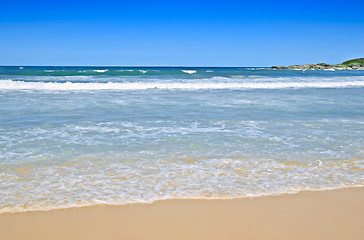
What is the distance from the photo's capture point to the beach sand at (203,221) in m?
2.81

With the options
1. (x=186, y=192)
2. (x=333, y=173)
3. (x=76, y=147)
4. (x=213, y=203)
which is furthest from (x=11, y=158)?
(x=333, y=173)

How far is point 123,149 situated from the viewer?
5496 millimetres

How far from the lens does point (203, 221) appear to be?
3062 mm

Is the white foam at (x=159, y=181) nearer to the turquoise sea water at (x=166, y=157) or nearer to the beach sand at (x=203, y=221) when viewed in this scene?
the turquoise sea water at (x=166, y=157)

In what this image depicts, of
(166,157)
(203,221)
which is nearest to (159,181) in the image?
(166,157)

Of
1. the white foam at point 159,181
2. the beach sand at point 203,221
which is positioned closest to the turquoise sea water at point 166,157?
the white foam at point 159,181

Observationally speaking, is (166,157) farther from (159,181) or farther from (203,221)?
(203,221)

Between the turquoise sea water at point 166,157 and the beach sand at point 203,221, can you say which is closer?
the beach sand at point 203,221

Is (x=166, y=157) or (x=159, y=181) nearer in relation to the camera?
(x=159, y=181)

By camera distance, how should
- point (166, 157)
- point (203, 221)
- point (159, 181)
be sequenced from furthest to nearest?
point (166, 157) < point (159, 181) < point (203, 221)

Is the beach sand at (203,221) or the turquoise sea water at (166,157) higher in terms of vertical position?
the turquoise sea water at (166,157)

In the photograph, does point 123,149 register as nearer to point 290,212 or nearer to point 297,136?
point 290,212

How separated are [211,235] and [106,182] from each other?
171cm

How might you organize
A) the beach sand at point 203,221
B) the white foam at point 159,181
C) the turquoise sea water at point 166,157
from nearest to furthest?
the beach sand at point 203,221
the white foam at point 159,181
the turquoise sea water at point 166,157
